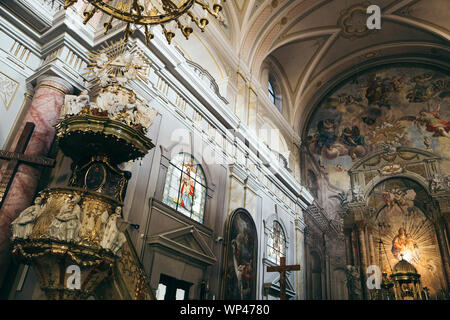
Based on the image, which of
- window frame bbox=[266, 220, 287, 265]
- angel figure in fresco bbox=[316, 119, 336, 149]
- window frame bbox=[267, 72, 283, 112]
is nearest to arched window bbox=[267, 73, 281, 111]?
window frame bbox=[267, 72, 283, 112]

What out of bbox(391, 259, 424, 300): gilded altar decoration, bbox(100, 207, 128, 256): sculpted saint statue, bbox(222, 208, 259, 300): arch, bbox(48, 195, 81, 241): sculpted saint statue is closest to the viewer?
bbox(48, 195, 81, 241): sculpted saint statue

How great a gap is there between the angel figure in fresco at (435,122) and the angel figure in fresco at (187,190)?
11013 millimetres

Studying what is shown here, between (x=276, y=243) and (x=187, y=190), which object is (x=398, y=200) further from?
(x=187, y=190)

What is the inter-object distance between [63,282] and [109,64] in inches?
136

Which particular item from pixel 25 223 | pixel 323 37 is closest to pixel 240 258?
pixel 25 223

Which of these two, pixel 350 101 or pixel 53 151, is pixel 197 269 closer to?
pixel 53 151

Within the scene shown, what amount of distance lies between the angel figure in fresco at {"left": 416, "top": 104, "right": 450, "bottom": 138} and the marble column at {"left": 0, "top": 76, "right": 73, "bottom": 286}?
13364 mm

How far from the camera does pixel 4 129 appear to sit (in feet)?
19.4

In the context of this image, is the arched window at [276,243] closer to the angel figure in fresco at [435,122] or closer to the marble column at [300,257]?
the marble column at [300,257]

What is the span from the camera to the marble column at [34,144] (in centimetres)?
514

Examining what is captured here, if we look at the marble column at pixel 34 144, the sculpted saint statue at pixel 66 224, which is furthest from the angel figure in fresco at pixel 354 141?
the sculpted saint statue at pixel 66 224

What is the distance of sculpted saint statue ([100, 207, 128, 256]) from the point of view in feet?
14.2

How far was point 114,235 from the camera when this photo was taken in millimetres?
4414

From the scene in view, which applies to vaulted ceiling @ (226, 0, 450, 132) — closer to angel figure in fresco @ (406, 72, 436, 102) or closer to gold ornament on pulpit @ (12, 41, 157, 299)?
angel figure in fresco @ (406, 72, 436, 102)
